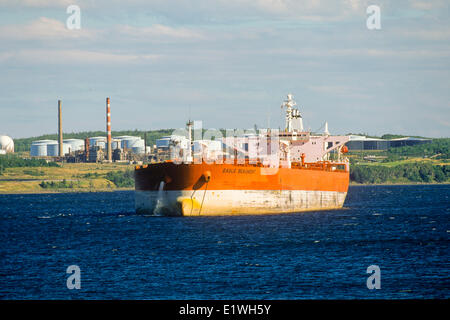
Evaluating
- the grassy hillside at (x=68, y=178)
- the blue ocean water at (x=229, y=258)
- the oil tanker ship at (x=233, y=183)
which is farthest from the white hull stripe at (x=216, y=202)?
the grassy hillside at (x=68, y=178)

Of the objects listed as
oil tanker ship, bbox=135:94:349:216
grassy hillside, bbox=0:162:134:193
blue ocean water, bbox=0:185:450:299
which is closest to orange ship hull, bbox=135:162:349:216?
oil tanker ship, bbox=135:94:349:216

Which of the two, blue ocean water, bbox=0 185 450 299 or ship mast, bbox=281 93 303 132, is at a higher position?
ship mast, bbox=281 93 303 132

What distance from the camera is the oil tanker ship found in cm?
5531

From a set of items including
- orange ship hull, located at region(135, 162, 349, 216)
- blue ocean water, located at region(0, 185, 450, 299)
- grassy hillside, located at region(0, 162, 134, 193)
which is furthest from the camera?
grassy hillside, located at region(0, 162, 134, 193)

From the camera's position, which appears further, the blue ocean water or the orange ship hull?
the orange ship hull

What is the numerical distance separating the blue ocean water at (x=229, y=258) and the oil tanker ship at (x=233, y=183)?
1358 mm

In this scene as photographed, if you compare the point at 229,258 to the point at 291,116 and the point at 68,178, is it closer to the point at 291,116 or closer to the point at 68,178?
the point at 291,116

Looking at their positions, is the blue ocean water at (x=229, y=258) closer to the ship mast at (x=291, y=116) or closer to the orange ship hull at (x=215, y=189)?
the orange ship hull at (x=215, y=189)

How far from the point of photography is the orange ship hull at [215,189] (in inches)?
2170

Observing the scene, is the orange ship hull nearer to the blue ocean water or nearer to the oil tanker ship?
the oil tanker ship

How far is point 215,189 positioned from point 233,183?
173 centimetres

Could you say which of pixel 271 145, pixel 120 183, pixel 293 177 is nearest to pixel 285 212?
pixel 293 177

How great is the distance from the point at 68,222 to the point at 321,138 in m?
32.3
